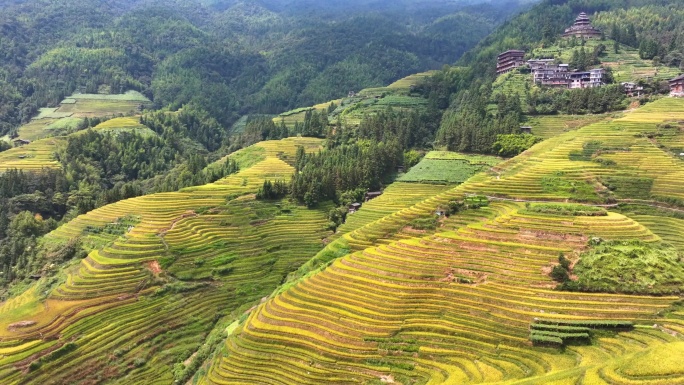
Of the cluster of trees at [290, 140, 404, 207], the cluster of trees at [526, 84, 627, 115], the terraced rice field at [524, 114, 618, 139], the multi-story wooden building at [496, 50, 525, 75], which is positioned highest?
the multi-story wooden building at [496, 50, 525, 75]

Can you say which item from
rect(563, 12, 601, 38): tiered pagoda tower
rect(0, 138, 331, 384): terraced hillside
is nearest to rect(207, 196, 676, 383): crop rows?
rect(0, 138, 331, 384): terraced hillside

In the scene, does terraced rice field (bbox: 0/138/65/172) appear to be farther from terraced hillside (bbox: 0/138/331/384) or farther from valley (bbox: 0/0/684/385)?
terraced hillside (bbox: 0/138/331/384)

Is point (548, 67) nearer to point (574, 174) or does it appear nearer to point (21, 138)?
point (574, 174)

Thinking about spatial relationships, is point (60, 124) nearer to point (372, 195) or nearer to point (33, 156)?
point (33, 156)

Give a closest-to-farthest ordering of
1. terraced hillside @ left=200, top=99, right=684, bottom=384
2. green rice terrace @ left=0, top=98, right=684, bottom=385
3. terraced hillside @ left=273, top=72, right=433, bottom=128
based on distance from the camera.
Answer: terraced hillside @ left=200, top=99, right=684, bottom=384 → green rice terrace @ left=0, top=98, right=684, bottom=385 → terraced hillside @ left=273, top=72, right=433, bottom=128

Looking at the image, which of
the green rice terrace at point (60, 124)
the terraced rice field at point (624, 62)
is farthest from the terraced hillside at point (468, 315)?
the green rice terrace at point (60, 124)

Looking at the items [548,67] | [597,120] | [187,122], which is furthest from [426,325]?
[187,122]

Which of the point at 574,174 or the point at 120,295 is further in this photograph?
the point at 574,174
